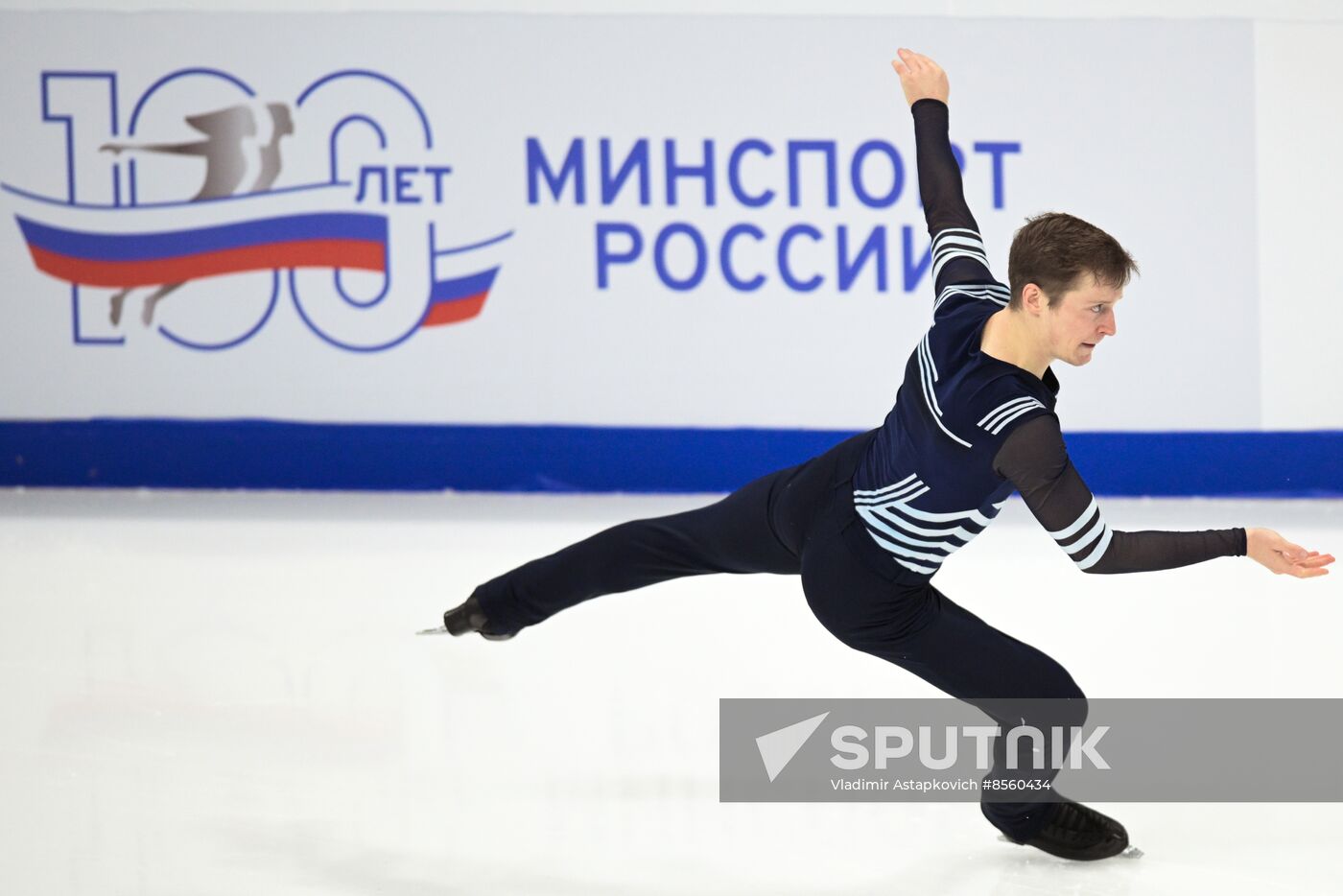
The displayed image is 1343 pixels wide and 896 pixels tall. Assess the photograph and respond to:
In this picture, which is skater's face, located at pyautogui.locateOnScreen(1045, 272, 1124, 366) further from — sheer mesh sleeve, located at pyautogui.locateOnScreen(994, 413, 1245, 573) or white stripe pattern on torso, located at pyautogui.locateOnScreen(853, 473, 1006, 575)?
white stripe pattern on torso, located at pyautogui.locateOnScreen(853, 473, 1006, 575)

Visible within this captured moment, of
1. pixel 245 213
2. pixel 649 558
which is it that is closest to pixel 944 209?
pixel 649 558

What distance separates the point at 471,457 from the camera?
673 centimetres

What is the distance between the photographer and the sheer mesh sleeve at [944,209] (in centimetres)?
269

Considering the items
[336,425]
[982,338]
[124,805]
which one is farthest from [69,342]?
[982,338]

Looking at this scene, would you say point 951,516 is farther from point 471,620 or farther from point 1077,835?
point 471,620

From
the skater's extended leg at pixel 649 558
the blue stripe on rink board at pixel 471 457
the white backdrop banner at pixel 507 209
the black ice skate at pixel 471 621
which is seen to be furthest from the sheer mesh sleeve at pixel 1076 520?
the white backdrop banner at pixel 507 209

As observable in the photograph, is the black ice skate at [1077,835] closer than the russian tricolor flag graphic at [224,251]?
Yes

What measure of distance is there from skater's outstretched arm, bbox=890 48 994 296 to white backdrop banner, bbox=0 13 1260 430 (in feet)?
12.4

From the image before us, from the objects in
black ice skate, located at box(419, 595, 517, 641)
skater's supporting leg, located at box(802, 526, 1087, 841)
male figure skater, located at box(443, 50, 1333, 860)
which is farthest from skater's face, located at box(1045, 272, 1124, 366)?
black ice skate, located at box(419, 595, 517, 641)

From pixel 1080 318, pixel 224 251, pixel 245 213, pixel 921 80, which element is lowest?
pixel 1080 318

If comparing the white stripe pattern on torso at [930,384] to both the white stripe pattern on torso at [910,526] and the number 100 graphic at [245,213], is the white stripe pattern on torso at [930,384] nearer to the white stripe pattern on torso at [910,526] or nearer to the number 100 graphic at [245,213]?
the white stripe pattern on torso at [910,526]

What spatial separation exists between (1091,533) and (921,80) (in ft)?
3.22

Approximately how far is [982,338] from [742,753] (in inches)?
49.5

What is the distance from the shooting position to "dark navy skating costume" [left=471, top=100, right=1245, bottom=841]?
2344 millimetres
